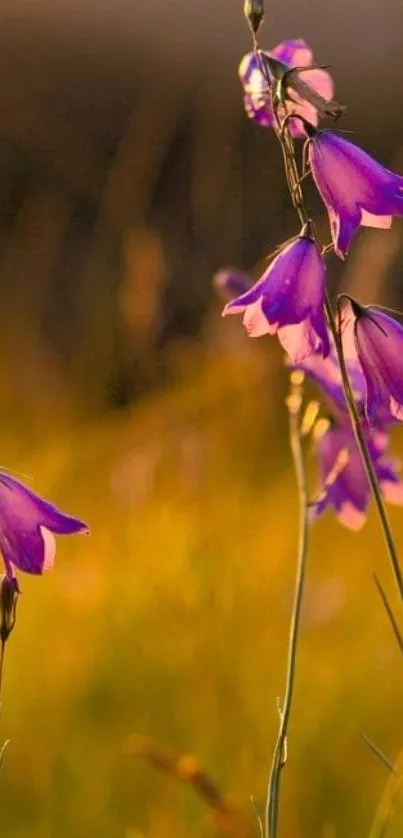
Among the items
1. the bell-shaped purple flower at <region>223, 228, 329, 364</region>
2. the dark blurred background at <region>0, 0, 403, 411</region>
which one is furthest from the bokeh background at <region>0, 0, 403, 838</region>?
the bell-shaped purple flower at <region>223, 228, 329, 364</region>

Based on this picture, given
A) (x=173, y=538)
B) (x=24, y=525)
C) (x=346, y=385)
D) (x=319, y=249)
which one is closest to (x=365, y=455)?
(x=346, y=385)

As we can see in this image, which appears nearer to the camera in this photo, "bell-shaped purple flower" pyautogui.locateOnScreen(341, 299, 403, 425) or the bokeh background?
"bell-shaped purple flower" pyautogui.locateOnScreen(341, 299, 403, 425)

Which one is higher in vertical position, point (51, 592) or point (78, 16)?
point (78, 16)

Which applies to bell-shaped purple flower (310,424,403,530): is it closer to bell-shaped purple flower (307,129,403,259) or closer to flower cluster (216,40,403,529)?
flower cluster (216,40,403,529)

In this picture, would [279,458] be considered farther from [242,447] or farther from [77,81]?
[77,81]

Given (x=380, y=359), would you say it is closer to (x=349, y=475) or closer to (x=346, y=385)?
(x=346, y=385)

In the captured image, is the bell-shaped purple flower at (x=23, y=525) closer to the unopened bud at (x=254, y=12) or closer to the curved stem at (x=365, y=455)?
the curved stem at (x=365, y=455)

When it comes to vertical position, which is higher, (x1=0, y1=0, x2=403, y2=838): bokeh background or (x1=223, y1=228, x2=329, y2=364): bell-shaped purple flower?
(x1=223, y1=228, x2=329, y2=364): bell-shaped purple flower

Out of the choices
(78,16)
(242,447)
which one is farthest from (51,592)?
(78,16)
